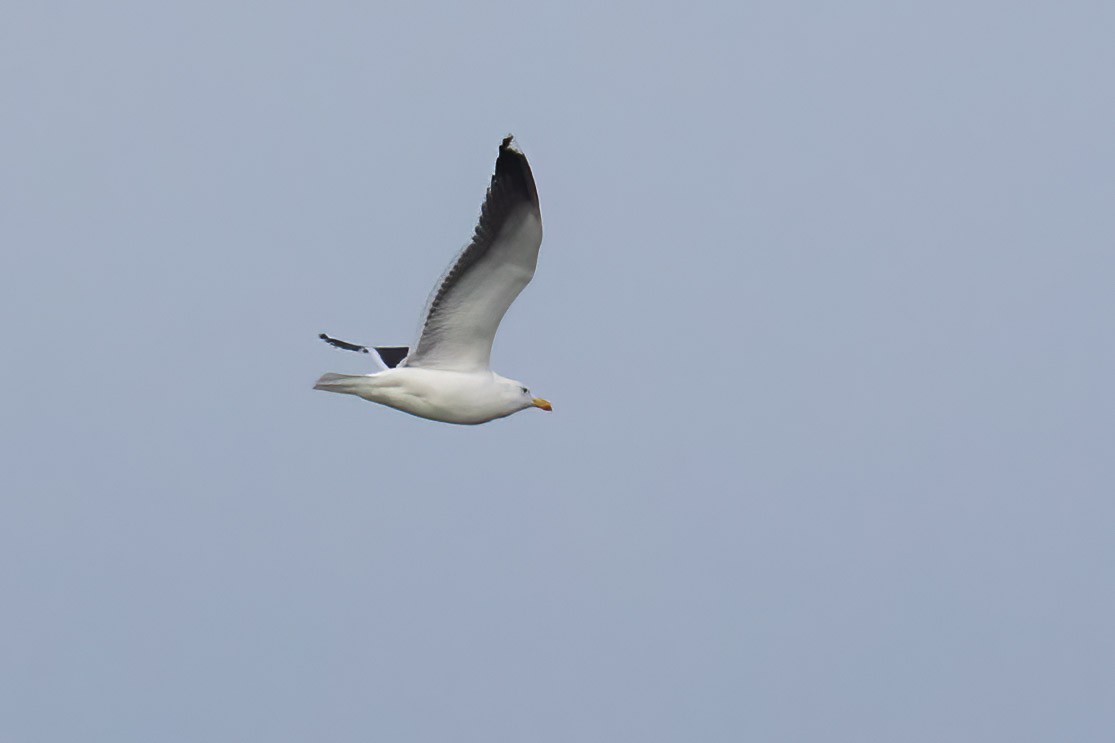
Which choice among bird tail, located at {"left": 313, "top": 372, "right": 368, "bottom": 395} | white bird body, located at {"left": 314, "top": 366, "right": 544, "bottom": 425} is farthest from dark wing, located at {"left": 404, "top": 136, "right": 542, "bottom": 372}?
bird tail, located at {"left": 313, "top": 372, "right": 368, "bottom": 395}

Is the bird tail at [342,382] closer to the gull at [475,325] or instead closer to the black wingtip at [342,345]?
the gull at [475,325]

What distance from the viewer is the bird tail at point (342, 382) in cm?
1536

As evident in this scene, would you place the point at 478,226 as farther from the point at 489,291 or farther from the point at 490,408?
the point at 490,408

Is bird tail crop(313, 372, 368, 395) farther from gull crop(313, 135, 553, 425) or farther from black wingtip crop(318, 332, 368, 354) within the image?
black wingtip crop(318, 332, 368, 354)

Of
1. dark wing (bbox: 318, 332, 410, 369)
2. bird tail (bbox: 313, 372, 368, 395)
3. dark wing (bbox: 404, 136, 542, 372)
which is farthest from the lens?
dark wing (bbox: 318, 332, 410, 369)

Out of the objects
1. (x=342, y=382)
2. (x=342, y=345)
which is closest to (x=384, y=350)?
(x=342, y=345)

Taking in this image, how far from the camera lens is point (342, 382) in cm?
1542

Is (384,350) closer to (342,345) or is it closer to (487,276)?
(342,345)

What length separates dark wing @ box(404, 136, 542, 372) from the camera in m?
14.9

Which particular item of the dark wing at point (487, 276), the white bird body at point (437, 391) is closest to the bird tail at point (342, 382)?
the white bird body at point (437, 391)

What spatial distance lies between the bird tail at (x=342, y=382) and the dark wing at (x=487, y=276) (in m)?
0.77

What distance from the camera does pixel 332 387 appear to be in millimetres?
15391

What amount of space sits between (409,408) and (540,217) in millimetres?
1953

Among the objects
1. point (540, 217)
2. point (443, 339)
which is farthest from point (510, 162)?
point (443, 339)
